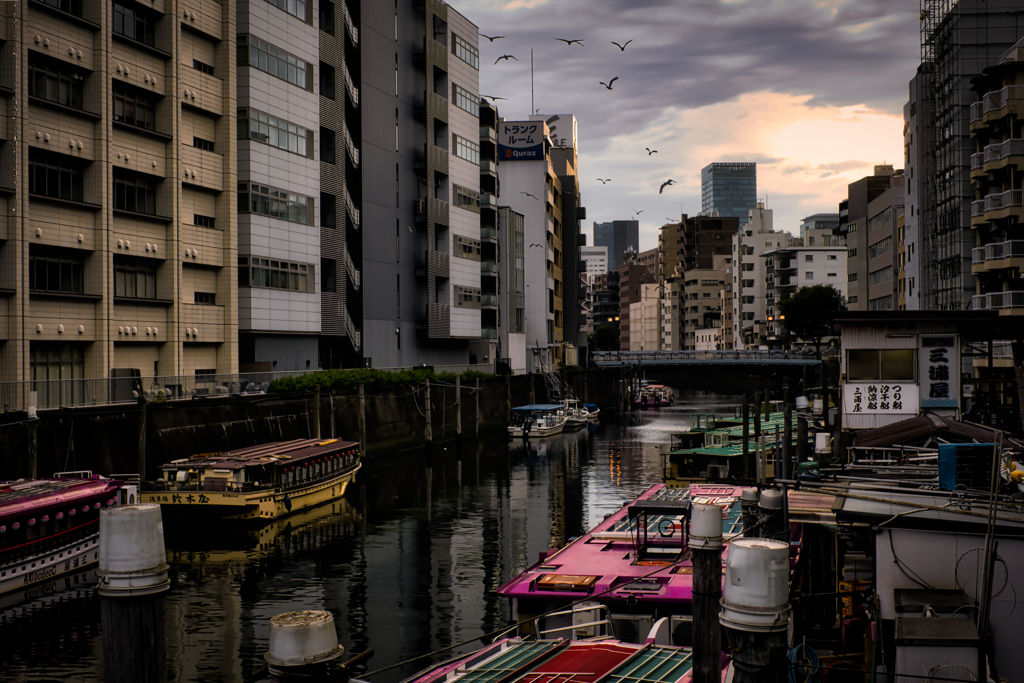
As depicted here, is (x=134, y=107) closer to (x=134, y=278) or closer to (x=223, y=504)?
(x=134, y=278)

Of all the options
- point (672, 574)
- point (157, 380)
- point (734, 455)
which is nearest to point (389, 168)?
point (157, 380)

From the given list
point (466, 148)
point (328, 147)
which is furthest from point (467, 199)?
point (328, 147)

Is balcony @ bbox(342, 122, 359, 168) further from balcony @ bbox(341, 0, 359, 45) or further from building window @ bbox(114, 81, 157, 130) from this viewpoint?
building window @ bbox(114, 81, 157, 130)

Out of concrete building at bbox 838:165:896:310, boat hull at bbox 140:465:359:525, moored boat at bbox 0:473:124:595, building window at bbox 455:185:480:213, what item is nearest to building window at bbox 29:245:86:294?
boat hull at bbox 140:465:359:525

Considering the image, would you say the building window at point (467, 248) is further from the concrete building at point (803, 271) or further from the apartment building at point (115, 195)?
the concrete building at point (803, 271)

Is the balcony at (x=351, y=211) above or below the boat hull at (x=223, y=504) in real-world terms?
above

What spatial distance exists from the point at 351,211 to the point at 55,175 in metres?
30.0

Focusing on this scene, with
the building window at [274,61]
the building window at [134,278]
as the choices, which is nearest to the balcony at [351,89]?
the building window at [274,61]

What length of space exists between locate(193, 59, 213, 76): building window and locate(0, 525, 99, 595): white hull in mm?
37100

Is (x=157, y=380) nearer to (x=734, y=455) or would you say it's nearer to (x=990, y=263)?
(x=734, y=455)

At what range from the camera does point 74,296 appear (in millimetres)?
48312

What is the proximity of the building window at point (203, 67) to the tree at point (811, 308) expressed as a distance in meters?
111

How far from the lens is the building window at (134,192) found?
52.9 meters

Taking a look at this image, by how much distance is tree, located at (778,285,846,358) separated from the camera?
145 metres
